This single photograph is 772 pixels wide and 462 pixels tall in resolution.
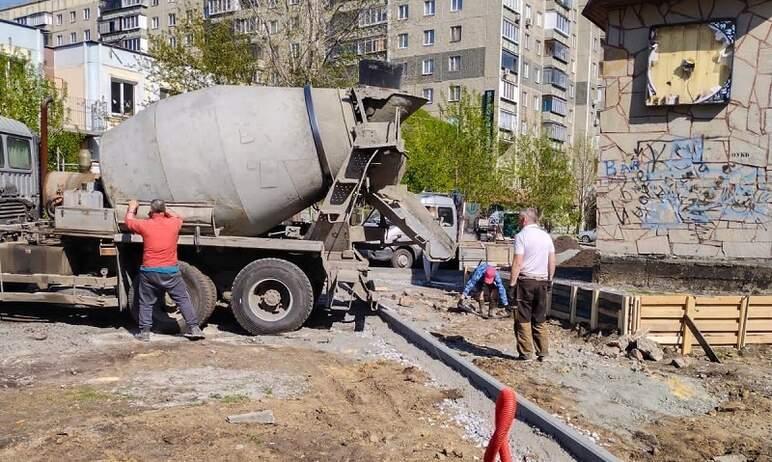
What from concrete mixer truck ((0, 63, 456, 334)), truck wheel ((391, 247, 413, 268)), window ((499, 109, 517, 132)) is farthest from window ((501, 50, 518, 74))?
concrete mixer truck ((0, 63, 456, 334))

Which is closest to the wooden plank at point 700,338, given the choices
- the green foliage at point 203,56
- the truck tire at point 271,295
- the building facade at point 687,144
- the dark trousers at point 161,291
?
the building facade at point 687,144

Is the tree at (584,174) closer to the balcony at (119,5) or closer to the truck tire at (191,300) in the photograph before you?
the truck tire at (191,300)

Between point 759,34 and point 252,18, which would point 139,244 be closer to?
point 759,34

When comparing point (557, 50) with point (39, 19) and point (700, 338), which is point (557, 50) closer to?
point (700, 338)

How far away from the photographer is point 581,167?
41.3m

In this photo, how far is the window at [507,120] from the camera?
4900cm

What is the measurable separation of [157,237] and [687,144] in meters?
8.34

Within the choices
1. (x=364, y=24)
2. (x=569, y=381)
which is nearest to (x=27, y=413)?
(x=569, y=381)

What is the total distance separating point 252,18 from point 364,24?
400cm

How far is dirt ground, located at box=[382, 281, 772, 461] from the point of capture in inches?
209

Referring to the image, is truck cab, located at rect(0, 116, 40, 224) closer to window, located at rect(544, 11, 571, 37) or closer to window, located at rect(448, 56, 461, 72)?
window, located at rect(448, 56, 461, 72)

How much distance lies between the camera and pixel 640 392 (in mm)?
6719

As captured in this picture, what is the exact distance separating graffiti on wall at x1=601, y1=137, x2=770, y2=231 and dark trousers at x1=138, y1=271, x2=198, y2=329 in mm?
7175

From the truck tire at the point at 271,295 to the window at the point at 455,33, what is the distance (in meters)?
44.1
